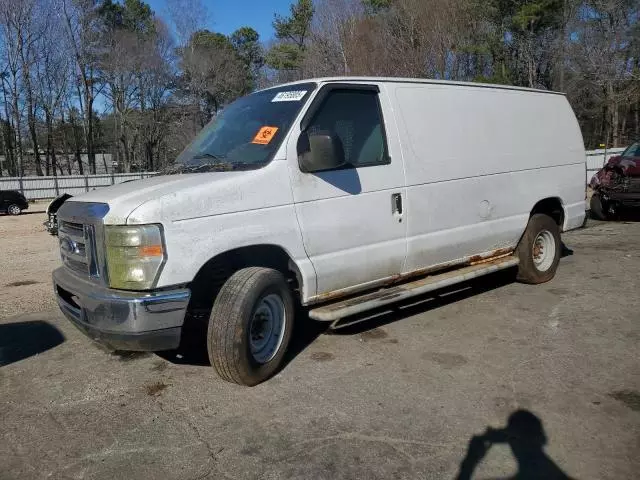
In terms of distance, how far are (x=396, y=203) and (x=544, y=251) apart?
2.80 metres

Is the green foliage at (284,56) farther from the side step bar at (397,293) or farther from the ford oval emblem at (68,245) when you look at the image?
the ford oval emblem at (68,245)

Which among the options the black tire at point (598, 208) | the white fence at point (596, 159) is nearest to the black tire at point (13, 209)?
the black tire at point (598, 208)

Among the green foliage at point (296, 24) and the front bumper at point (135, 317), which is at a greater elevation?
the green foliage at point (296, 24)

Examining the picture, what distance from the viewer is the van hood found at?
3.58 metres

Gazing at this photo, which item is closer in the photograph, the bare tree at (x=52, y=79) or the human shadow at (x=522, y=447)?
the human shadow at (x=522, y=447)

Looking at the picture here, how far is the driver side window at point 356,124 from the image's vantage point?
14.9ft

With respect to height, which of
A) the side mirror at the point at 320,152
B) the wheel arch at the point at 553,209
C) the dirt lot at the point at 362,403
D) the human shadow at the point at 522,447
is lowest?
the human shadow at the point at 522,447

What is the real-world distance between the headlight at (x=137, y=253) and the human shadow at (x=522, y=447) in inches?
85.3

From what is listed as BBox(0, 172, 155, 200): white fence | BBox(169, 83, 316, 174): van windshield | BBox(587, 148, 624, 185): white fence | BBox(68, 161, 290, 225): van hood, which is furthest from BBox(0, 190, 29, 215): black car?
BBox(587, 148, 624, 185): white fence

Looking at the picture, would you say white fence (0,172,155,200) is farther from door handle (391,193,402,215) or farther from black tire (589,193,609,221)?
door handle (391,193,402,215)

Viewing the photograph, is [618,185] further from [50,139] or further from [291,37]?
[50,139]

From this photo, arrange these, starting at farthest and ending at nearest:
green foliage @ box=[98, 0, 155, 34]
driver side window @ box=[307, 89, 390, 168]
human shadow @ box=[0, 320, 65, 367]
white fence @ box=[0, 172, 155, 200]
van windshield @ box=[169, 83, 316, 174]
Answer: green foliage @ box=[98, 0, 155, 34], white fence @ box=[0, 172, 155, 200], human shadow @ box=[0, 320, 65, 367], driver side window @ box=[307, 89, 390, 168], van windshield @ box=[169, 83, 316, 174]

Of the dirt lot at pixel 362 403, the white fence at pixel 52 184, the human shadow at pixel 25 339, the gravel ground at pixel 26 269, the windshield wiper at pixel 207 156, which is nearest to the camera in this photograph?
the dirt lot at pixel 362 403

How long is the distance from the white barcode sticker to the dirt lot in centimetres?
210
